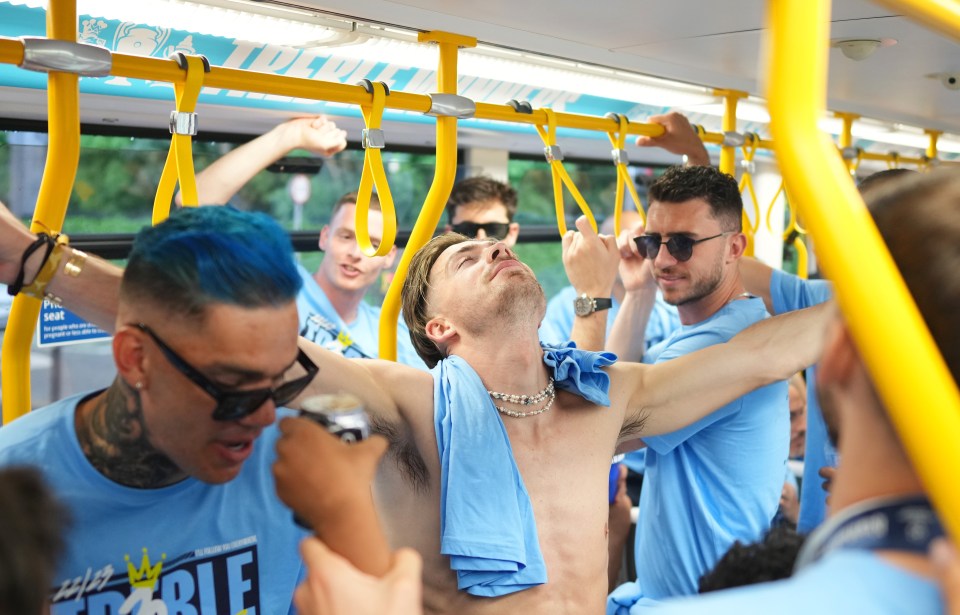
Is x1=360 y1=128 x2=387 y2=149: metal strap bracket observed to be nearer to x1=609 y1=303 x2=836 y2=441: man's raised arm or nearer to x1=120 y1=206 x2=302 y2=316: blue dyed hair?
x1=120 y1=206 x2=302 y2=316: blue dyed hair

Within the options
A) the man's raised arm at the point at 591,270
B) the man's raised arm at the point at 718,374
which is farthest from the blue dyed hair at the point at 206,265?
the man's raised arm at the point at 591,270

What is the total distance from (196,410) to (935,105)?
3.08 meters

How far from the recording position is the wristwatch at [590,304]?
9.68 ft

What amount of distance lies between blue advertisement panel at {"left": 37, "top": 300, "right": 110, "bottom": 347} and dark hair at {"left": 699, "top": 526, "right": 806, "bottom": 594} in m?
2.95

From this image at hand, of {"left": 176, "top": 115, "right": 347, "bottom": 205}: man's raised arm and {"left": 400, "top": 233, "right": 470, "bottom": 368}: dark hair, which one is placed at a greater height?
{"left": 176, "top": 115, "right": 347, "bottom": 205}: man's raised arm

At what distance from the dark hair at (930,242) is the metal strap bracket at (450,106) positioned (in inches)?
53.1

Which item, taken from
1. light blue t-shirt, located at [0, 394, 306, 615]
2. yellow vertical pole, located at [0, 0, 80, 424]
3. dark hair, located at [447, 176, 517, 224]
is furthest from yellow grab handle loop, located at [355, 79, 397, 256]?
dark hair, located at [447, 176, 517, 224]

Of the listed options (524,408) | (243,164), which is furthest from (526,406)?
(243,164)

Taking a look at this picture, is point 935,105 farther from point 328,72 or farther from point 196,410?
point 196,410

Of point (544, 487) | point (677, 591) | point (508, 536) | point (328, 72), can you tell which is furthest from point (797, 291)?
point (328, 72)

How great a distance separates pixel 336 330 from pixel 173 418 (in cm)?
290

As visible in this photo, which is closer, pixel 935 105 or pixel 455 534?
pixel 455 534

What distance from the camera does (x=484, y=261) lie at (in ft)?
8.27

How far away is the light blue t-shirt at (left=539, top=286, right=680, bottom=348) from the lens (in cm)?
482
